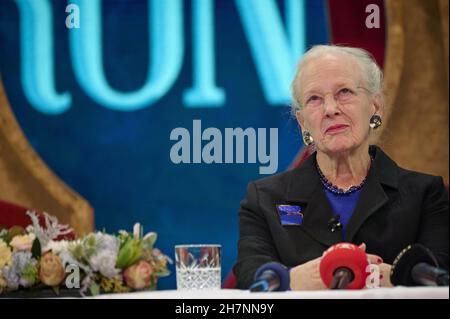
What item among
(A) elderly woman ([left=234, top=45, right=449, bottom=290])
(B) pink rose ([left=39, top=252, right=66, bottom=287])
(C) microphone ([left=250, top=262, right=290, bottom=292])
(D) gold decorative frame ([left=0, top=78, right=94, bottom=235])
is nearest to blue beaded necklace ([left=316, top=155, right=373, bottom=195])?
(A) elderly woman ([left=234, top=45, right=449, bottom=290])

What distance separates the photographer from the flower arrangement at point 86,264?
1986mm

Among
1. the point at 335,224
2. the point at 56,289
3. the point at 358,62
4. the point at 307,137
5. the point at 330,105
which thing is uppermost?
the point at 358,62

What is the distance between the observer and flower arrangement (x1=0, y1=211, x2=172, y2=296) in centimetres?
199

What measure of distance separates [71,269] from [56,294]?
0.31ft

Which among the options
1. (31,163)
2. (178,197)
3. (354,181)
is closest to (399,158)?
(178,197)

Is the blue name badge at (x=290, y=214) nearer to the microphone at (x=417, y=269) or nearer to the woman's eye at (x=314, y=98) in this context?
the woman's eye at (x=314, y=98)

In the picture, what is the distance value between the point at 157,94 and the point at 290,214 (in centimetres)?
155

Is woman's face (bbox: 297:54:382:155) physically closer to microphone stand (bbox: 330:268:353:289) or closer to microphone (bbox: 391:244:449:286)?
microphone (bbox: 391:244:449:286)

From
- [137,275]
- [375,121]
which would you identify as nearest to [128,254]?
[137,275]

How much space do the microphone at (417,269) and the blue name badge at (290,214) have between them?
2.04 feet

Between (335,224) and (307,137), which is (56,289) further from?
(307,137)

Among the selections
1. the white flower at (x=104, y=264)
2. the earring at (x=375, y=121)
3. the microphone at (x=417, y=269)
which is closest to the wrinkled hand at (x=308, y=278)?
the microphone at (x=417, y=269)

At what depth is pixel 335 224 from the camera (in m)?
2.33

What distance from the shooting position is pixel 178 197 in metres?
3.81
